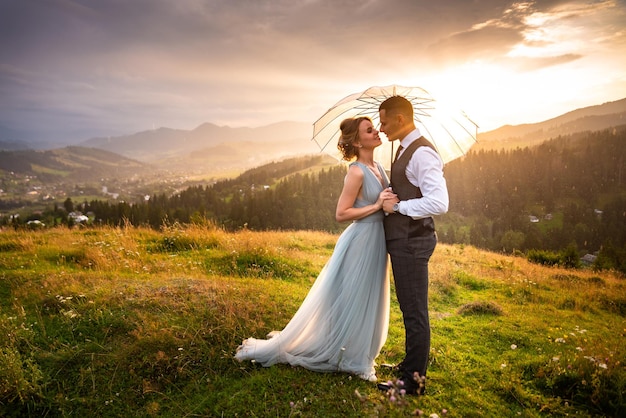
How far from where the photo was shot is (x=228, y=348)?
5633 mm

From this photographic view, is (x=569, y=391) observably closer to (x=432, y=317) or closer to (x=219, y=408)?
(x=432, y=317)

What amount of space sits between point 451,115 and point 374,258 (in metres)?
2.51

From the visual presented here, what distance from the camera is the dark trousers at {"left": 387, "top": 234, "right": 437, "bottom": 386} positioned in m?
4.48

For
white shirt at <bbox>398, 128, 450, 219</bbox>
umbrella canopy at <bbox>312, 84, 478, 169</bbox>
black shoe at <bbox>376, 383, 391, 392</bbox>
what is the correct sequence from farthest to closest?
umbrella canopy at <bbox>312, 84, 478, 169</bbox>
black shoe at <bbox>376, 383, 391, 392</bbox>
white shirt at <bbox>398, 128, 450, 219</bbox>

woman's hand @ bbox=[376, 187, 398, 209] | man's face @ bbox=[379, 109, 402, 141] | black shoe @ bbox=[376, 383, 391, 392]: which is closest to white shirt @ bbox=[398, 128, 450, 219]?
woman's hand @ bbox=[376, 187, 398, 209]

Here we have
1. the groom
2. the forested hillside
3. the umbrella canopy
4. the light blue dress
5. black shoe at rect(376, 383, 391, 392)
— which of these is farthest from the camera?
the forested hillside

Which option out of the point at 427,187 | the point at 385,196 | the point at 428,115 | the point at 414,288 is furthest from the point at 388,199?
the point at 428,115

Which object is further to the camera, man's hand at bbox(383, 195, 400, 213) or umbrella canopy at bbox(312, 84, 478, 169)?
umbrella canopy at bbox(312, 84, 478, 169)

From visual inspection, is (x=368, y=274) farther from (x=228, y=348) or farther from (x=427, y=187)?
(x=228, y=348)

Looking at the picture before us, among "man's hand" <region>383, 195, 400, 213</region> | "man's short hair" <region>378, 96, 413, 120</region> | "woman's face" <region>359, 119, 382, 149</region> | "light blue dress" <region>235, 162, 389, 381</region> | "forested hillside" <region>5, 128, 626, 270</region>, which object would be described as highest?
"man's short hair" <region>378, 96, 413, 120</region>

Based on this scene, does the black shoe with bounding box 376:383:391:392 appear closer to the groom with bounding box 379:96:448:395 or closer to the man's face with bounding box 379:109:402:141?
the groom with bounding box 379:96:448:395

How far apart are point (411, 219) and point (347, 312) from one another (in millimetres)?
1738

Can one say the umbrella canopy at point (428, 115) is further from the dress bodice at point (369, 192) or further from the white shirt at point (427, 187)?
the white shirt at point (427, 187)

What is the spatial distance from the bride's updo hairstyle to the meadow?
3110 millimetres
